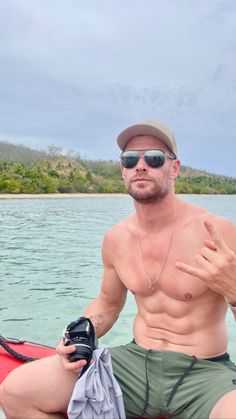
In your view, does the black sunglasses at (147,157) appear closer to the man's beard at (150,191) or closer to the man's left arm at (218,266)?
the man's beard at (150,191)

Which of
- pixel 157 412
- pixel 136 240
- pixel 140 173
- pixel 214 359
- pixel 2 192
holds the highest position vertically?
pixel 2 192

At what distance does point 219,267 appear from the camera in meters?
1.46

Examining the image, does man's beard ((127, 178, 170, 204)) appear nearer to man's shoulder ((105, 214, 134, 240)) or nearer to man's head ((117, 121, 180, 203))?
man's head ((117, 121, 180, 203))

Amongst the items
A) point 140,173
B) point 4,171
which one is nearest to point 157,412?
point 140,173

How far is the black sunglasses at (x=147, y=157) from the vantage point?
1.88 m

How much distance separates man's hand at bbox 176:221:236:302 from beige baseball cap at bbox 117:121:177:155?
507mm

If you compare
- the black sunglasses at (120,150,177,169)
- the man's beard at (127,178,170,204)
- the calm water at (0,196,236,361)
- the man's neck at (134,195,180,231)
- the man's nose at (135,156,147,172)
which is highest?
the black sunglasses at (120,150,177,169)

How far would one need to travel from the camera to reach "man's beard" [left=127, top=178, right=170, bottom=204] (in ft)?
6.11

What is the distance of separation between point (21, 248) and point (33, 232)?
112 inches

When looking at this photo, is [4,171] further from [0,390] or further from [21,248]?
[0,390]

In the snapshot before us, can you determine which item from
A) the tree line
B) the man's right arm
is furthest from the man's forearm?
the tree line

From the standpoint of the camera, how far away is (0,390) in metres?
1.75

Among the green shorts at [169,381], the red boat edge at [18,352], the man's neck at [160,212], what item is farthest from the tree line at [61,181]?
the green shorts at [169,381]

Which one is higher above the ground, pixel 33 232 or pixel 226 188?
pixel 226 188
